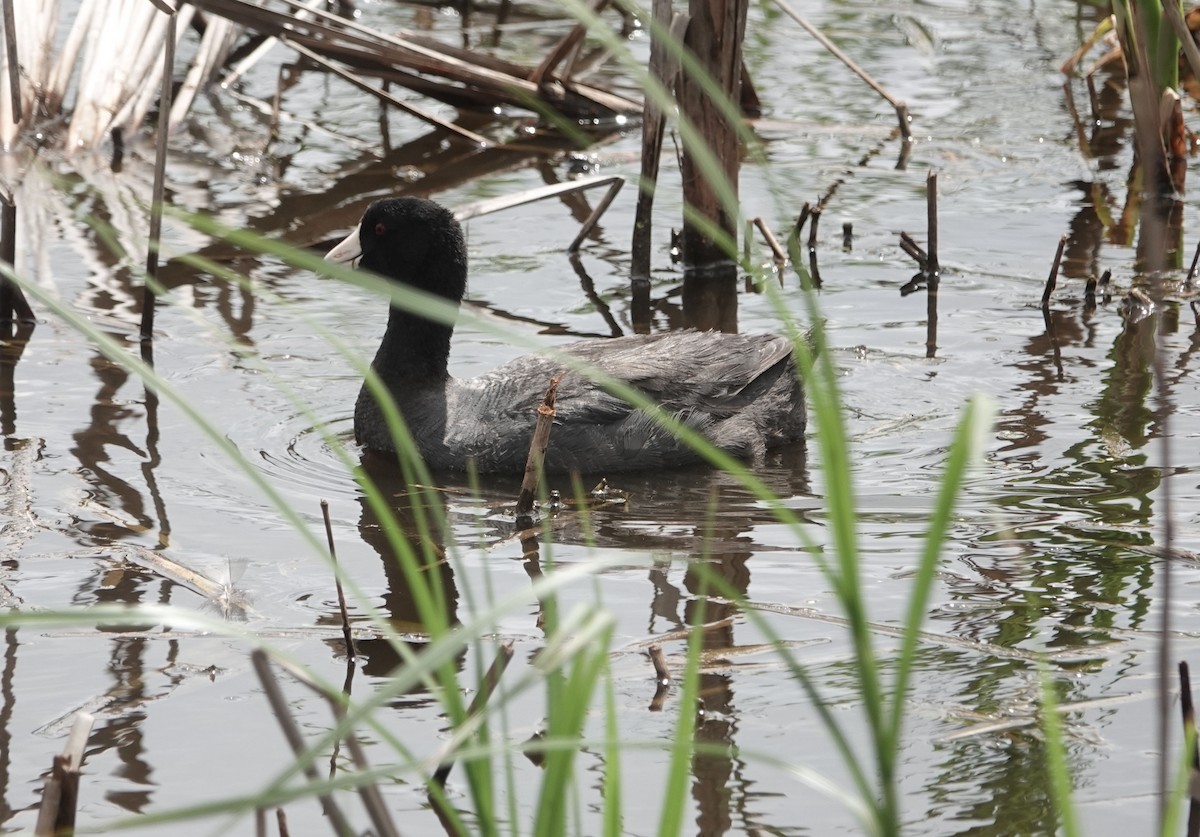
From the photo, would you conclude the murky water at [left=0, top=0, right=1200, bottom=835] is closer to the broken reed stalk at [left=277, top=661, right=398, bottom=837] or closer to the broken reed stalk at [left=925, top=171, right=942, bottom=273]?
the broken reed stalk at [left=925, top=171, right=942, bottom=273]

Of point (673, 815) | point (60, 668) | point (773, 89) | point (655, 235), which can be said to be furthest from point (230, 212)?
point (673, 815)

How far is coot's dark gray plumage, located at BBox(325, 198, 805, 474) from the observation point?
5469mm

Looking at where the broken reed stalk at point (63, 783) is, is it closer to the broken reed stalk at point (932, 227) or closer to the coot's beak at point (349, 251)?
the coot's beak at point (349, 251)

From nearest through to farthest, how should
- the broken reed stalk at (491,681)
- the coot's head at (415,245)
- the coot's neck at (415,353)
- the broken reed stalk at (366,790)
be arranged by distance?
the broken reed stalk at (366,790)
the broken reed stalk at (491,681)
the coot's neck at (415,353)
the coot's head at (415,245)

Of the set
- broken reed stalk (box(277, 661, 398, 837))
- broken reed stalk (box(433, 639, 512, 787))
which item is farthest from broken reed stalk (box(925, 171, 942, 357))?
broken reed stalk (box(277, 661, 398, 837))

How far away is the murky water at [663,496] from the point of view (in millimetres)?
3217

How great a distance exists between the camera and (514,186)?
863 centimetres

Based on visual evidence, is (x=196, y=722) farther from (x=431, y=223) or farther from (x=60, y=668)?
(x=431, y=223)

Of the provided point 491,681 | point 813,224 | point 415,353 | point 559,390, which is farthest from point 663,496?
point 491,681

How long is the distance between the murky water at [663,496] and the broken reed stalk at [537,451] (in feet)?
0.33

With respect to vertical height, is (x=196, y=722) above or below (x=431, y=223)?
below

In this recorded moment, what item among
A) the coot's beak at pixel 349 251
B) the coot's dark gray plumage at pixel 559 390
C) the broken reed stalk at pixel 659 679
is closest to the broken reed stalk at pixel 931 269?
the coot's dark gray plumage at pixel 559 390

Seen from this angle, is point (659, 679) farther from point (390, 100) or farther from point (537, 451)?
point (390, 100)

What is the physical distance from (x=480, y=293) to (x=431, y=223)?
1.22 meters
